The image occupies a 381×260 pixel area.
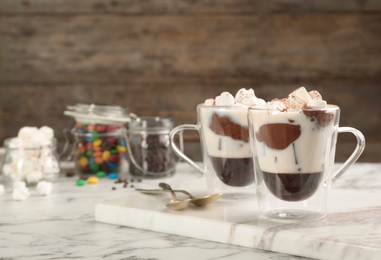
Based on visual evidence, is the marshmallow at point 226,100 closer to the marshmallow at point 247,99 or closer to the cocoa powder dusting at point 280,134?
the marshmallow at point 247,99

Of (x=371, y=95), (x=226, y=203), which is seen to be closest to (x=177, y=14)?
(x=371, y=95)

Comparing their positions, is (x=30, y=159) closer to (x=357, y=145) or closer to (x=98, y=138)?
(x=98, y=138)

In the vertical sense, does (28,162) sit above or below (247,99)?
below

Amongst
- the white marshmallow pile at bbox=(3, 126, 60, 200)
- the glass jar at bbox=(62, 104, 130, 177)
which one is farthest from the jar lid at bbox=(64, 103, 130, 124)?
the white marshmallow pile at bbox=(3, 126, 60, 200)

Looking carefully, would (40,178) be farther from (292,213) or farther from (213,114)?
(292,213)

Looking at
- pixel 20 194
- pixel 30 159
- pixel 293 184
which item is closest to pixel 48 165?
pixel 30 159
